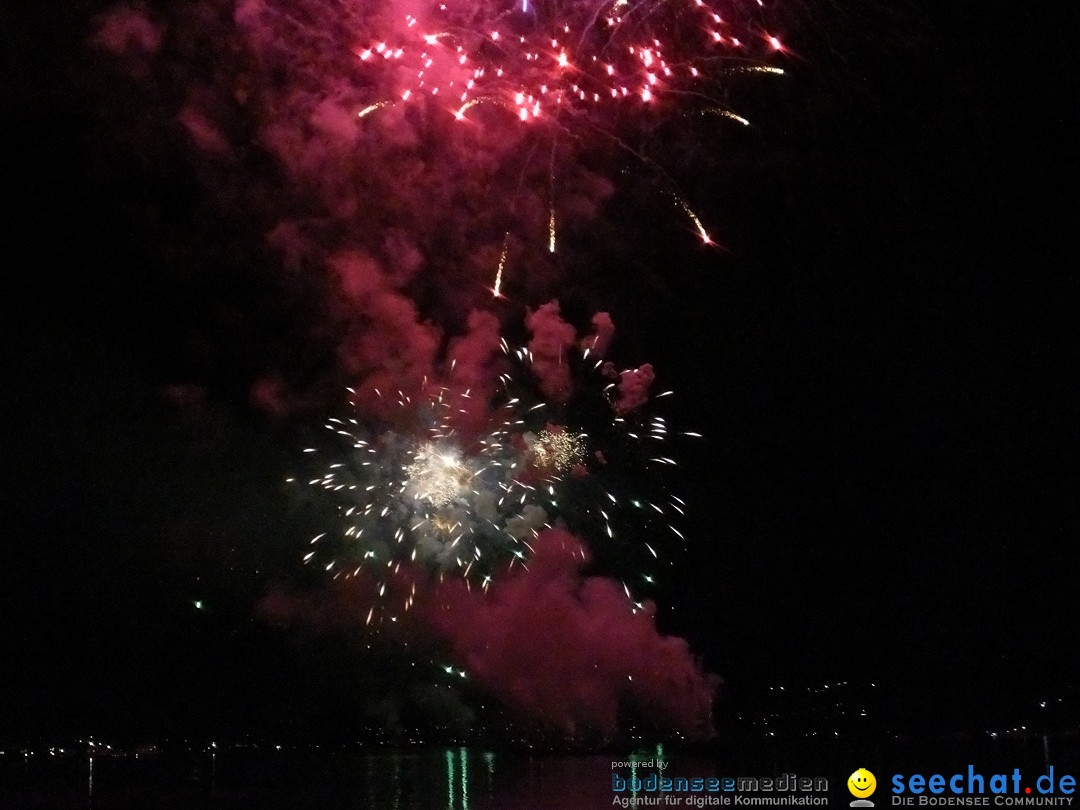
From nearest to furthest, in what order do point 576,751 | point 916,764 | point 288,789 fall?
point 288,789, point 916,764, point 576,751

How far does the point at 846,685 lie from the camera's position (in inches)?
3752

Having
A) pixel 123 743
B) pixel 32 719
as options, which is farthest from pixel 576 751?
pixel 32 719

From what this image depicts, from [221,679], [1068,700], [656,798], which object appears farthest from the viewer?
[1068,700]

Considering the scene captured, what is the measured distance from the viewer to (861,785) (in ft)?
69.5

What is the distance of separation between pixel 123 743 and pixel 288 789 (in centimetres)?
5015

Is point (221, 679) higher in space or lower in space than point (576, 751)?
higher

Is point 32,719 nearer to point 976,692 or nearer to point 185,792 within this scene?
point 185,792

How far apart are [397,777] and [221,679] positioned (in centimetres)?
3603

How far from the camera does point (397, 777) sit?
42.9m

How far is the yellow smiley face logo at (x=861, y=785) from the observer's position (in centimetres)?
2098

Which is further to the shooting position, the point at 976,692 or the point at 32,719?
the point at 976,692

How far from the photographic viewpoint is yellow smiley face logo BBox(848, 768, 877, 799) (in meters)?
21.0

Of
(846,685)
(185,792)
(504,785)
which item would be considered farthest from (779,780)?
(846,685)

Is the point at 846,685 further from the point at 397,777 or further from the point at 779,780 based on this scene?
the point at 779,780
